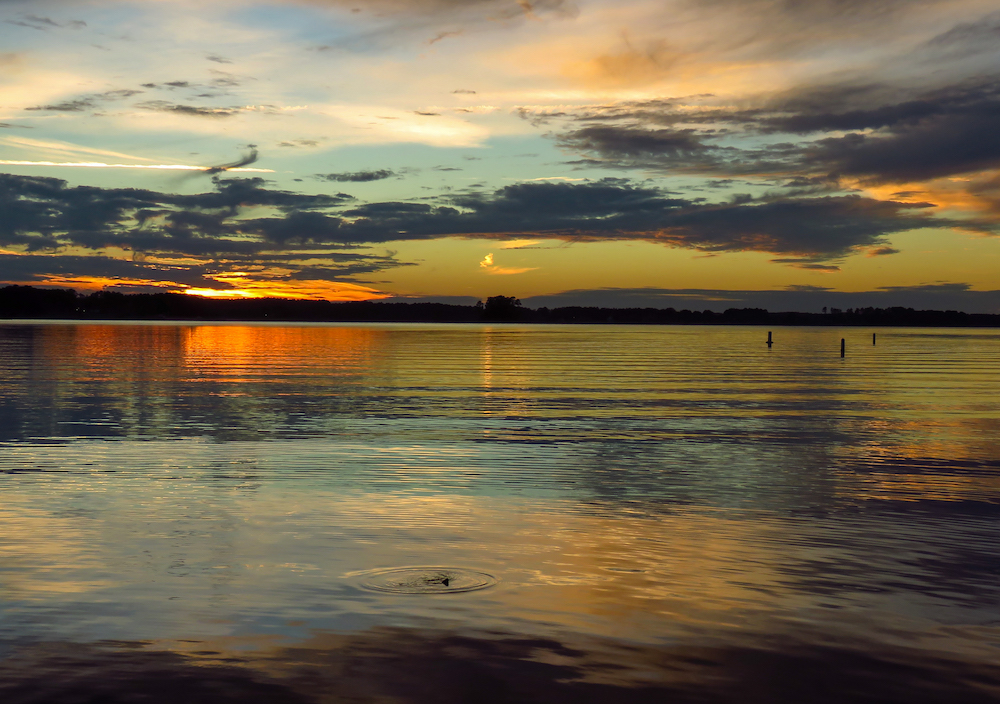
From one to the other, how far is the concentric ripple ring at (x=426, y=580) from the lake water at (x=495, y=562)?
0.06m

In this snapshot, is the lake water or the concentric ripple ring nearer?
the lake water

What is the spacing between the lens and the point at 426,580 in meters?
12.2

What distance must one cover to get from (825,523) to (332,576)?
9.36m

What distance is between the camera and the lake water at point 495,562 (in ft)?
29.3

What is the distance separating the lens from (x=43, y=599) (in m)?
11.2

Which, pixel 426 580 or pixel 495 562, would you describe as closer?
pixel 426 580

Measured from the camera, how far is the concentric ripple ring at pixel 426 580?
1179cm

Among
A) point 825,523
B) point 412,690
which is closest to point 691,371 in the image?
point 825,523

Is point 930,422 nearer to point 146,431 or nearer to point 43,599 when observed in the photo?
point 146,431

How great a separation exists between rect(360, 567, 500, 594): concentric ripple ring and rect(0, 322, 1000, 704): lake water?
0.06 metres

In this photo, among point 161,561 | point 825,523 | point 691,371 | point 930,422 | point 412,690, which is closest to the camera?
point 412,690

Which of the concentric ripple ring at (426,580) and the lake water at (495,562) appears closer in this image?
the lake water at (495,562)

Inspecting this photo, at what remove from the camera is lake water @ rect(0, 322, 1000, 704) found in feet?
29.3

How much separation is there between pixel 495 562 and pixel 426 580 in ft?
4.79
